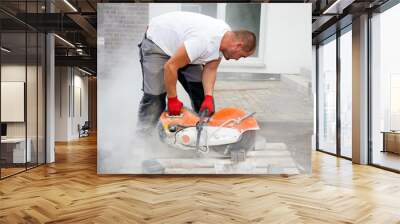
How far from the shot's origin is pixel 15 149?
6.64 m

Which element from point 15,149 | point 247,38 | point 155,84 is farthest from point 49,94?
point 247,38

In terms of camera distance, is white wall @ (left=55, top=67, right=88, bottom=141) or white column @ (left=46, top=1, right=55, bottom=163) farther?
white wall @ (left=55, top=67, right=88, bottom=141)

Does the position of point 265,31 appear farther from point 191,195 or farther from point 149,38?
point 191,195

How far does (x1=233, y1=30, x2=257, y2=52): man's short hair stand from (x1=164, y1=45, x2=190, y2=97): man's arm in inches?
38.2

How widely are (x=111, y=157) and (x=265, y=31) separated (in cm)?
333

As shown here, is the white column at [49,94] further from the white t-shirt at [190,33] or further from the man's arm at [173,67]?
the man's arm at [173,67]

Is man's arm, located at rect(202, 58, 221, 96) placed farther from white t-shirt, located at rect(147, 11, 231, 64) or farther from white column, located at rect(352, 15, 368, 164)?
white column, located at rect(352, 15, 368, 164)

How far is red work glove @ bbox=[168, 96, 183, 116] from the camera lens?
6387mm

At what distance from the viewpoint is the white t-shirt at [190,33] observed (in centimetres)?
625

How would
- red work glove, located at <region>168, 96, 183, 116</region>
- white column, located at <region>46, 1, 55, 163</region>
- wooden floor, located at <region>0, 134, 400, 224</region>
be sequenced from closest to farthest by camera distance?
wooden floor, located at <region>0, 134, 400, 224</region>
red work glove, located at <region>168, 96, 183, 116</region>
white column, located at <region>46, 1, 55, 163</region>

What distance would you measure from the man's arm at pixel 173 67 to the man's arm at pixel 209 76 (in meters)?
0.35

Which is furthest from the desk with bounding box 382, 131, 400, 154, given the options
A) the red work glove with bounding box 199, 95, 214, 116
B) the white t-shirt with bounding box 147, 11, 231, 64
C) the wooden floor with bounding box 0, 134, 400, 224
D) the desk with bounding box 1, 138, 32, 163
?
the desk with bounding box 1, 138, 32, 163

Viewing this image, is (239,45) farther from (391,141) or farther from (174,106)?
(391,141)

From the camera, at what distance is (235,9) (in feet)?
21.5
